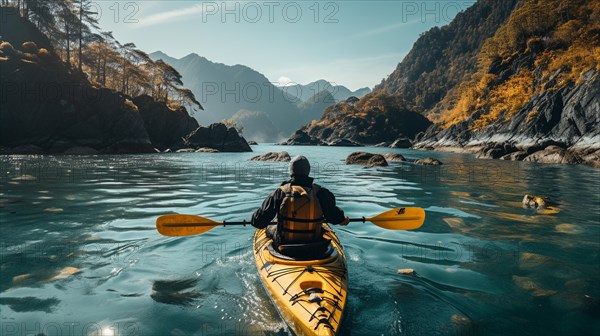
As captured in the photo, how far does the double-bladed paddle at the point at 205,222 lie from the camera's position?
22.2 ft

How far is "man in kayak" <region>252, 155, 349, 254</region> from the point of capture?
518 centimetres

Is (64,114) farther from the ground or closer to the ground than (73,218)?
farther from the ground

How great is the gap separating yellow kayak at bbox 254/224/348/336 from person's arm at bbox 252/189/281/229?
2.02 ft

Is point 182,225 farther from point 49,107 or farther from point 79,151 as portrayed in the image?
point 49,107

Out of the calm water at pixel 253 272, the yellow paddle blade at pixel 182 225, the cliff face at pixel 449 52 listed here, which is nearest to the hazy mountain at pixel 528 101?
the cliff face at pixel 449 52

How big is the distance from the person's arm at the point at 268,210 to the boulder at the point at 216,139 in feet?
189

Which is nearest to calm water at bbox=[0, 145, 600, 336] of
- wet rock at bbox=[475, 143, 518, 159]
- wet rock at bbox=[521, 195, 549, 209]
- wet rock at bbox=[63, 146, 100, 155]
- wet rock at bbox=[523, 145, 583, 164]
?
wet rock at bbox=[521, 195, 549, 209]

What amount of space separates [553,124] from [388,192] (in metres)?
36.0

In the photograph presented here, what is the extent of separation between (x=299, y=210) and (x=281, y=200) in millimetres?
364

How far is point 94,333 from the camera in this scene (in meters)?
4.16

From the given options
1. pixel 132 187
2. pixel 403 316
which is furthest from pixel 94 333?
pixel 132 187

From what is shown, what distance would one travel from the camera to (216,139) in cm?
6206

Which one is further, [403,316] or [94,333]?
[403,316]

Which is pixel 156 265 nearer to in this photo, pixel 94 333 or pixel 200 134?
pixel 94 333
